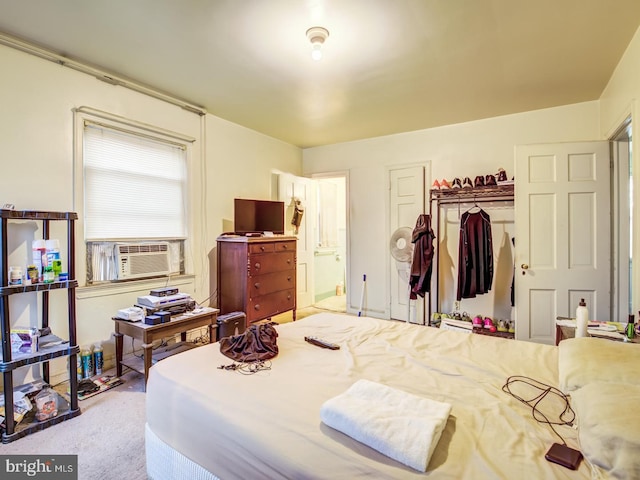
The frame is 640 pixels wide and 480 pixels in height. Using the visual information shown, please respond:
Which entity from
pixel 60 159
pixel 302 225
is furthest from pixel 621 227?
pixel 60 159

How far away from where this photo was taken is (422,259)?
12.1 feet

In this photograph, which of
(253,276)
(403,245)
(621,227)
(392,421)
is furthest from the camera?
(403,245)

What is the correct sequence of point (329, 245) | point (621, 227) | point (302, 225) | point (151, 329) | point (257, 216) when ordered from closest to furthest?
point (151, 329) < point (621, 227) < point (257, 216) < point (302, 225) < point (329, 245)

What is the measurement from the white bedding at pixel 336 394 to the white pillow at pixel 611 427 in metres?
0.10

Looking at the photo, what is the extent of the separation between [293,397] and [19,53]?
2.98 m

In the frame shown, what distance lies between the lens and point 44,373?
93.9 inches

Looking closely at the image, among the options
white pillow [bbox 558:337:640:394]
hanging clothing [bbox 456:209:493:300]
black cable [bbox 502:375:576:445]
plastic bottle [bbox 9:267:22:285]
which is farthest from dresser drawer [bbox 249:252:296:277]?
white pillow [bbox 558:337:640:394]

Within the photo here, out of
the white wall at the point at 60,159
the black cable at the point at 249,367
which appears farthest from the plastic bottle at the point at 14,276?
the black cable at the point at 249,367

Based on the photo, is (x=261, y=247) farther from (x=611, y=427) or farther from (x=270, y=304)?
(x=611, y=427)

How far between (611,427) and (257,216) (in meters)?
3.60

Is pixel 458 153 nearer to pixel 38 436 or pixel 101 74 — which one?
pixel 101 74

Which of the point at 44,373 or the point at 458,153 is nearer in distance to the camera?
the point at 44,373

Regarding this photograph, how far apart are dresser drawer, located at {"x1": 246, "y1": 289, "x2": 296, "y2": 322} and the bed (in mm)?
1739

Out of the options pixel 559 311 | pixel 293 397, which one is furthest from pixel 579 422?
pixel 559 311
